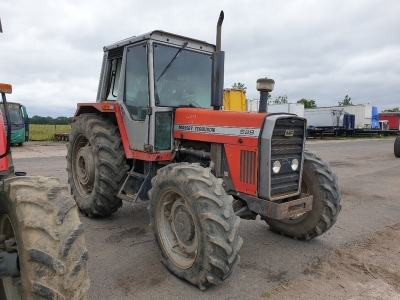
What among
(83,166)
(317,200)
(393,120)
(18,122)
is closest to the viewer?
(317,200)

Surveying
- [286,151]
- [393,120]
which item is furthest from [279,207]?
[393,120]

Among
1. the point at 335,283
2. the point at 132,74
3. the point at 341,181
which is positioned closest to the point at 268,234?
the point at 335,283

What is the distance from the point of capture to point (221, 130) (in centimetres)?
386

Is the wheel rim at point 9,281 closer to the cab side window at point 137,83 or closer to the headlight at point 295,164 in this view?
the cab side window at point 137,83

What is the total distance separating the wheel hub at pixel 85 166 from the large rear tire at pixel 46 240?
2913 millimetres

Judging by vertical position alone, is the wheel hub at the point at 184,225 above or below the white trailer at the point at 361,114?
below

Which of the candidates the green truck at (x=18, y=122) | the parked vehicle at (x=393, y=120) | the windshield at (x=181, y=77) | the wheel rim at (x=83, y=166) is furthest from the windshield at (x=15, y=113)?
the parked vehicle at (x=393, y=120)

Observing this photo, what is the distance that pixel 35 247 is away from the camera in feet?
6.05

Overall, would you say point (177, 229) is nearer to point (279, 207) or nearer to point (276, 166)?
point (279, 207)

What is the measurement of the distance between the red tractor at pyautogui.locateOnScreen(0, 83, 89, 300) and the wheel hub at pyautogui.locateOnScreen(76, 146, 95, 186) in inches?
113

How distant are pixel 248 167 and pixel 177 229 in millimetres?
995

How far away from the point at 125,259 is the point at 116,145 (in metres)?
1.68

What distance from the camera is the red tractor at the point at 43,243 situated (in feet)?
6.01

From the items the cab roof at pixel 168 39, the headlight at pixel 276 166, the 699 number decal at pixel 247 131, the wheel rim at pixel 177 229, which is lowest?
the wheel rim at pixel 177 229
